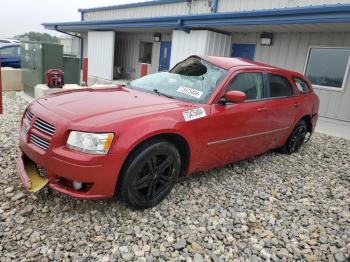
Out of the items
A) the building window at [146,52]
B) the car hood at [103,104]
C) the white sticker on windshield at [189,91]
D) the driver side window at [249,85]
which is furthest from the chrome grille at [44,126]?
the building window at [146,52]

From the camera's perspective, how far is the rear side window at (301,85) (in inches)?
206

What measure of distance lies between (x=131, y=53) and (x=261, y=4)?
25.2ft

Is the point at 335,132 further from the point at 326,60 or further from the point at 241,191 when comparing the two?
the point at 241,191

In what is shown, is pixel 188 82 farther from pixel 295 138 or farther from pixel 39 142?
pixel 295 138

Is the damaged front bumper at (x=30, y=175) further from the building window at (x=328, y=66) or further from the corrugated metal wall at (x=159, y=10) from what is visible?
the corrugated metal wall at (x=159, y=10)

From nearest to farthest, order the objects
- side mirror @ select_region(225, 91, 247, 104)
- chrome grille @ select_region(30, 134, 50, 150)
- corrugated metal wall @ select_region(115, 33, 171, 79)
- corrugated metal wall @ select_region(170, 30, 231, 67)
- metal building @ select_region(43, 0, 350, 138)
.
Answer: chrome grille @ select_region(30, 134, 50, 150)
side mirror @ select_region(225, 91, 247, 104)
metal building @ select_region(43, 0, 350, 138)
corrugated metal wall @ select_region(170, 30, 231, 67)
corrugated metal wall @ select_region(115, 33, 171, 79)

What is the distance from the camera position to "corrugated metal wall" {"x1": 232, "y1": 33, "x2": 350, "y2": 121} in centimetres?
856

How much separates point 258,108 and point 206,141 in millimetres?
1120

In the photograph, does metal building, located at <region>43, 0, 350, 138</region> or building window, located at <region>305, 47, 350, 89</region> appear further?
building window, located at <region>305, 47, 350, 89</region>

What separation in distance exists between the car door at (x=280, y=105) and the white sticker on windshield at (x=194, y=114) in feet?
4.71

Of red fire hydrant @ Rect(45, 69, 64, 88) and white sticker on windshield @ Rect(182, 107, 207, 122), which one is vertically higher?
white sticker on windshield @ Rect(182, 107, 207, 122)

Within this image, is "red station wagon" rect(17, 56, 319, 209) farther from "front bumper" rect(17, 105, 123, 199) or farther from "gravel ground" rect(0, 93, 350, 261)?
"gravel ground" rect(0, 93, 350, 261)

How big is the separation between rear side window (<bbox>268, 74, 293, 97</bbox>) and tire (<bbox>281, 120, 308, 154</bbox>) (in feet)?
2.44

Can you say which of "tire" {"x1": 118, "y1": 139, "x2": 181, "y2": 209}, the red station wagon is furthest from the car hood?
"tire" {"x1": 118, "y1": 139, "x2": 181, "y2": 209}
